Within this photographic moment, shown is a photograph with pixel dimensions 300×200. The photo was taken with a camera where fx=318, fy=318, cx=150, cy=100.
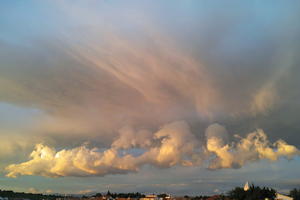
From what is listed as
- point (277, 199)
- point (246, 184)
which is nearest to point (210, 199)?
point (246, 184)

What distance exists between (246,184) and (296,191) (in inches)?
959

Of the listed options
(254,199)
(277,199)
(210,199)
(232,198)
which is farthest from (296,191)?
(210,199)

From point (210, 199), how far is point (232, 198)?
38.1 m

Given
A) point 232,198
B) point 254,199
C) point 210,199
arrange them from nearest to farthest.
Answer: point 254,199, point 232,198, point 210,199

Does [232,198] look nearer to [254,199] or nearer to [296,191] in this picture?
[254,199]

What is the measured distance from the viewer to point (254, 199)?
14112cm

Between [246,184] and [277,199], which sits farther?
[246,184]

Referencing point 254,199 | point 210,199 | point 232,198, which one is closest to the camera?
point 254,199

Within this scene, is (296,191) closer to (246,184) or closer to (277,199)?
(277,199)

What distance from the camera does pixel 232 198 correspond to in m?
156

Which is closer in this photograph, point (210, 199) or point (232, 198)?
point (232, 198)

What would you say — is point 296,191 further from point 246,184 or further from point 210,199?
point 210,199

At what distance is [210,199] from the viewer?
629 feet

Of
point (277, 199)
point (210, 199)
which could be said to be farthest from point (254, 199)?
point (210, 199)
